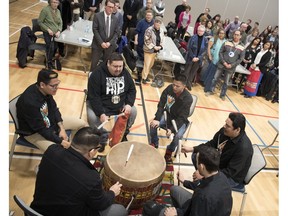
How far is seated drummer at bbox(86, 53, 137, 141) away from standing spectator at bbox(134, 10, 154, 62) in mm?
2756

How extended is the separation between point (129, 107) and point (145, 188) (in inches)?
69.5

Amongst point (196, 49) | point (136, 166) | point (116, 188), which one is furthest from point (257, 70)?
point (116, 188)

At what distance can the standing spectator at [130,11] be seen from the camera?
8.79 meters

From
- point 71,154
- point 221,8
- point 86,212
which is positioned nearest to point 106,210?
point 86,212

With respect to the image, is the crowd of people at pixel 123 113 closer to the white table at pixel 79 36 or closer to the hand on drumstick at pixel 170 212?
the hand on drumstick at pixel 170 212

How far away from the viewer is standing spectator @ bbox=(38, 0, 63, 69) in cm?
623

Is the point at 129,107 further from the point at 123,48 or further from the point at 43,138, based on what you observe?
the point at 123,48

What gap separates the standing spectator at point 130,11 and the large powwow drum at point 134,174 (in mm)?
6748

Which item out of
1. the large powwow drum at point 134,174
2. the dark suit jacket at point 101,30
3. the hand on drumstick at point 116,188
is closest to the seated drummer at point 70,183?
the hand on drumstick at point 116,188

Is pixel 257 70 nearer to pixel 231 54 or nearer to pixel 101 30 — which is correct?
pixel 231 54

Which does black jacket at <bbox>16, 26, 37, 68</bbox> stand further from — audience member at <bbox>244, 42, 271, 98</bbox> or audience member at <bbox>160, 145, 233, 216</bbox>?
audience member at <bbox>244, 42, 271, 98</bbox>

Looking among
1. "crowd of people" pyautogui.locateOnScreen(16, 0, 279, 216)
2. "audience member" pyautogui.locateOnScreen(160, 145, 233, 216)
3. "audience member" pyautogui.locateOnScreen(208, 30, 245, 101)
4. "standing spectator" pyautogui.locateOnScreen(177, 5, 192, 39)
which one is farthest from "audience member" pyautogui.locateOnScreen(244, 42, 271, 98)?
Result: "audience member" pyautogui.locateOnScreen(160, 145, 233, 216)

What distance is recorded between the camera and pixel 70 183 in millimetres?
2219

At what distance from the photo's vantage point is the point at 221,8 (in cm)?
1427
